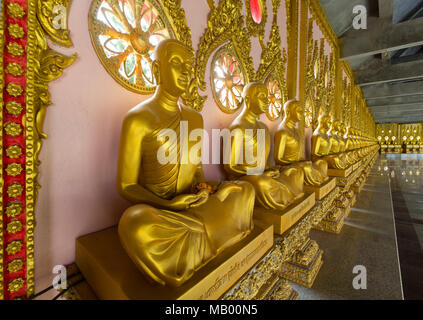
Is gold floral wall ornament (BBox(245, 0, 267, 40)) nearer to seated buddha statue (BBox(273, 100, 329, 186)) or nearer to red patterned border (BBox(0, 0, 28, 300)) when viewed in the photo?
seated buddha statue (BBox(273, 100, 329, 186))

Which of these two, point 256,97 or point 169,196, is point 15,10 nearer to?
point 169,196

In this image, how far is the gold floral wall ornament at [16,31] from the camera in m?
0.62

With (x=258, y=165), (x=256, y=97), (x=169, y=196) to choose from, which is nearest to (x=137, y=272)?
(x=169, y=196)

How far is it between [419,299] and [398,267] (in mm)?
338

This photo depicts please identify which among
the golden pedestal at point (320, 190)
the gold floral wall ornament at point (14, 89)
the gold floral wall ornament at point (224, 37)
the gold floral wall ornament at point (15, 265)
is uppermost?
the gold floral wall ornament at point (224, 37)

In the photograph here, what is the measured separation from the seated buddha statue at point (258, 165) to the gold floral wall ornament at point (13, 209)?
3.17 feet

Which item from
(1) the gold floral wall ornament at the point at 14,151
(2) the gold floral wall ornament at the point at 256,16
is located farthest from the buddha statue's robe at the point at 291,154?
(1) the gold floral wall ornament at the point at 14,151

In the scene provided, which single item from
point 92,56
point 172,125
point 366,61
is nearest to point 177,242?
point 172,125

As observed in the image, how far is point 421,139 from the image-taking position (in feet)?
Answer: 52.7

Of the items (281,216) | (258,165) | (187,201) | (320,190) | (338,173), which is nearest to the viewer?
(187,201)

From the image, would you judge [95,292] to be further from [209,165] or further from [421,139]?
[421,139]

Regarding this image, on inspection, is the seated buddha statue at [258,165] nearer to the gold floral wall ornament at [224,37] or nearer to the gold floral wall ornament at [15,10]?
the gold floral wall ornament at [224,37]

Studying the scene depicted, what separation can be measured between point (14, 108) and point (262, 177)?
1.09 metres

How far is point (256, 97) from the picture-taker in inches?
55.1
